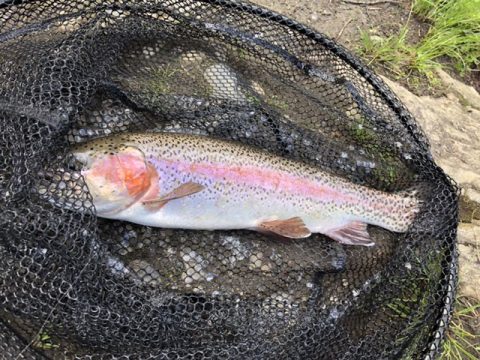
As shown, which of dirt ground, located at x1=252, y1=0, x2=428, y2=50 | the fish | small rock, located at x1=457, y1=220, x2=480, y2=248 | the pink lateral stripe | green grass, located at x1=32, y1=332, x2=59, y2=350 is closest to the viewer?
green grass, located at x1=32, y1=332, x2=59, y2=350

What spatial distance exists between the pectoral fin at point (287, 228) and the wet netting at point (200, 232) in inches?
4.9

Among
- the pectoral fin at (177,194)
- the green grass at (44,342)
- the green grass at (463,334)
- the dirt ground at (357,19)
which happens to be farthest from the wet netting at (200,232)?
the dirt ground at (357,19)

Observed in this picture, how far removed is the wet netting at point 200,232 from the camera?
216 centimetres

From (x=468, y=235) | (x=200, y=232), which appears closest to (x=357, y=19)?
(x=468, y=235)

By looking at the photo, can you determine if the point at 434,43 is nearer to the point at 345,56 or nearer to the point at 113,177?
the point at 345,56

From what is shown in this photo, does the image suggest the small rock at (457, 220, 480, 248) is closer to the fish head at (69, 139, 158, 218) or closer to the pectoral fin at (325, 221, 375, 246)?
the pectoral fin at (325, 221, 375, 246)

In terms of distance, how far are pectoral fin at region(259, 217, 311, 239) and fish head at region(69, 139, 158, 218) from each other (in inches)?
26.2

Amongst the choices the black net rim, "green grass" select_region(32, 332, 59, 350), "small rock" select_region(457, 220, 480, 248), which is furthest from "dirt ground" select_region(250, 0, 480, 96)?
"green grass" select_region(32, 332, 59, 350)

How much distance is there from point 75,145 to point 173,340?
102cm

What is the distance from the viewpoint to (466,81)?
14.4ft

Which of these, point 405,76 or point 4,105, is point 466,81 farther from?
point 4,105

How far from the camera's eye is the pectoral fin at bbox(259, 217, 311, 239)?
2664 mm

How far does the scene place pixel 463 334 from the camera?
10.7ft

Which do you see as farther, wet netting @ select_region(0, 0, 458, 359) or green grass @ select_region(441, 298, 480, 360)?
green grass @ select_region(441, 298, 480, 360)
